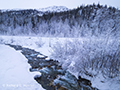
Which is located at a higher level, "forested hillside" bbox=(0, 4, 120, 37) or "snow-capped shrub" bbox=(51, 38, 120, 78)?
"forested hillside" bbox=(0, 4, 120, 37)

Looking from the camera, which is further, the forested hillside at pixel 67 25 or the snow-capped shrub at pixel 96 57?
the forested hillside at pixel 67 25

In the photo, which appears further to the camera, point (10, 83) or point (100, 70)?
point (100, 70)

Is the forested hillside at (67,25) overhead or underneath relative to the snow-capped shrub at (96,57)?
overhead

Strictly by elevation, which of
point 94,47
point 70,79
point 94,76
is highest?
point 94,47

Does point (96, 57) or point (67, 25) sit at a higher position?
point (67, 25)

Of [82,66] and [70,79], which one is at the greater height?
[82,66]

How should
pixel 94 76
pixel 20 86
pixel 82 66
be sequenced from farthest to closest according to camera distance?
pixel 82 66, pixel 94 76, pixel 20 86

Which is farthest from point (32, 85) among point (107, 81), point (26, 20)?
point (26, 20)

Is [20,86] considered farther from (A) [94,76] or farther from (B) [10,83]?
(A) [94,76]

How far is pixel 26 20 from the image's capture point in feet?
94.1

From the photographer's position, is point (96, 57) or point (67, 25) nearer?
point (96, 57)

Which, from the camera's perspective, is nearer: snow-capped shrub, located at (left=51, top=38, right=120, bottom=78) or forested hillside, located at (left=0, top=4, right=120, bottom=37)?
snow-capped shrub, located at (left=51, top=38, right=120, bottom=78)

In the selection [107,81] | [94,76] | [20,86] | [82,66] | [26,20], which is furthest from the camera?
[26,20]

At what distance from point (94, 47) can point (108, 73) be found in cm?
104
